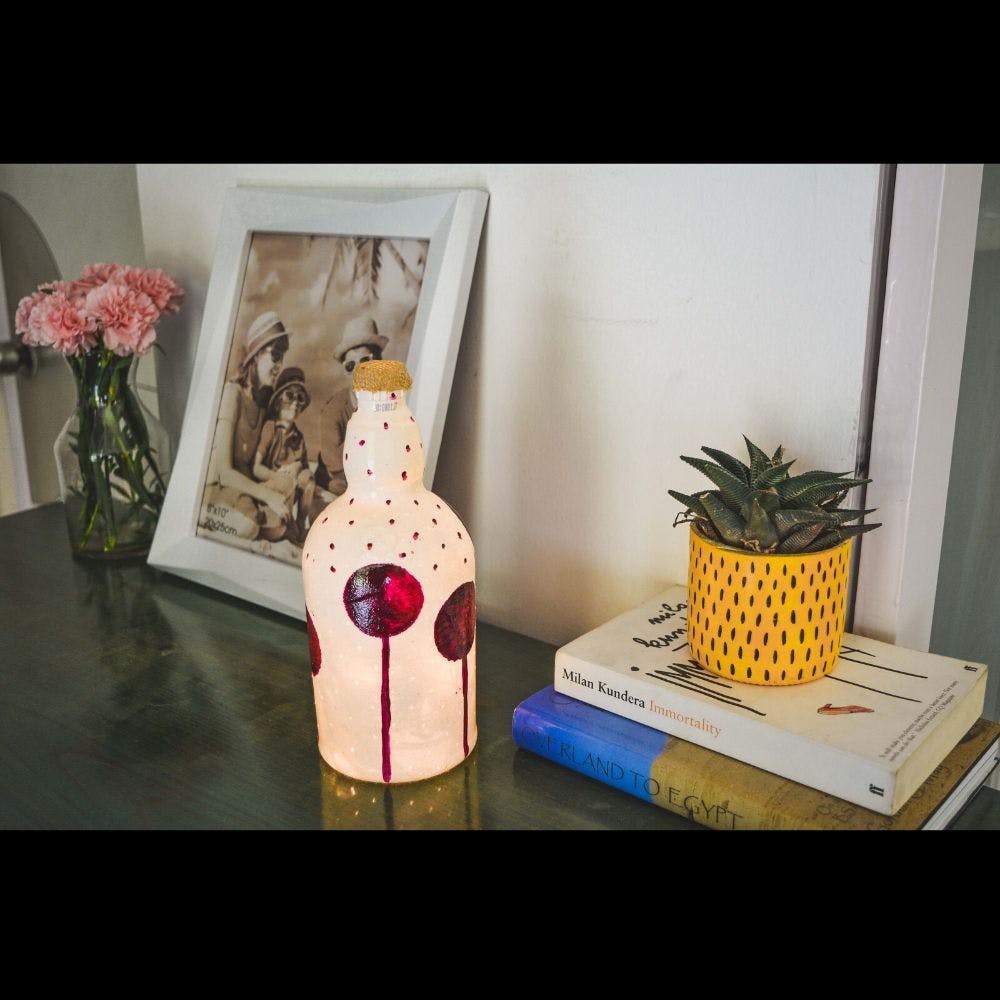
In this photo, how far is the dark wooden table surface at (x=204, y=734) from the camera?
0.65 m

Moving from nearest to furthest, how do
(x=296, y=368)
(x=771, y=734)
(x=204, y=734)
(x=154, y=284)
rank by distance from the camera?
1. (x=771, y=734)
2. (x=204, y=734)
3. (x=296, y=368)
4. (x=154, y=284)

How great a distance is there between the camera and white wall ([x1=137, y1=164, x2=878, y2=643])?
69 centimetres

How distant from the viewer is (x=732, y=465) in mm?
666

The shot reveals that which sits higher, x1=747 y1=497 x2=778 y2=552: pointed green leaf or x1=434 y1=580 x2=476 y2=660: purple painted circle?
x1=747 y1=497 x2=778 y2=552: pointed green leaf

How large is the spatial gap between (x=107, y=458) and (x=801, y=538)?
794 millimetres

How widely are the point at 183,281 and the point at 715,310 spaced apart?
725 mm

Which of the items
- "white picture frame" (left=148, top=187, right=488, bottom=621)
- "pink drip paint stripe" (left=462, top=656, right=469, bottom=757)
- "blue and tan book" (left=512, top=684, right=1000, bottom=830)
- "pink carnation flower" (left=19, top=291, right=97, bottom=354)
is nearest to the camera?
"blue and tan book" (left=512, top=684, right=1000, bottom=830)

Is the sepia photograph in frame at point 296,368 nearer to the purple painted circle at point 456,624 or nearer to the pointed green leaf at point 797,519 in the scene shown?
the purple painted circle at point 456,624

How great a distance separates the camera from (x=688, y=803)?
0.61m

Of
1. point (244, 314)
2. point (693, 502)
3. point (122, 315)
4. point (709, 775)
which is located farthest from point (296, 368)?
point (709, 775)

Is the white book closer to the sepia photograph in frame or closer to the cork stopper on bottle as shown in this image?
the cork stopper on bottle

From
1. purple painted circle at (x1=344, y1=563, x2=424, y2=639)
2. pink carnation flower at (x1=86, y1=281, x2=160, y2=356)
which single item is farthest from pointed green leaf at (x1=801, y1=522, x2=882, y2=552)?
pink carnation flower at (x1=86, y1=281, x2=160, y2=356)

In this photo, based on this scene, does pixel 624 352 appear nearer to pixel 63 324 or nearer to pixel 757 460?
pixel 757 460
